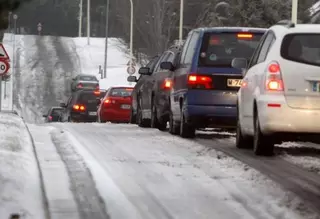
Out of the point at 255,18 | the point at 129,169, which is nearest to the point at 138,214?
the point at 129,169

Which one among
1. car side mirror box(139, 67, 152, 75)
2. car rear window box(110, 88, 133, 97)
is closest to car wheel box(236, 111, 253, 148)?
car side mirror box(139, 67, 152, 75)

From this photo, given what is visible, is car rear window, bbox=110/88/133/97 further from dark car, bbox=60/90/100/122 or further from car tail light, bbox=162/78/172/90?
car tail light, bbox=162/78/172/90

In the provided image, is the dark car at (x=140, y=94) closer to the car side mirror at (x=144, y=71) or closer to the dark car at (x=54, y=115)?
the car side mirror at (x=144, y=71)

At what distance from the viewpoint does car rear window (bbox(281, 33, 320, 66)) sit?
458 inches

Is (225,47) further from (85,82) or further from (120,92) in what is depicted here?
(85,82)

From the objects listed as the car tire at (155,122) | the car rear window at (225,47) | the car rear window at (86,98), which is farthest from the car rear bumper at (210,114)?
the car rear window at (86,98)

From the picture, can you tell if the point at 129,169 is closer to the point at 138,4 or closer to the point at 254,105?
the point at 254,105

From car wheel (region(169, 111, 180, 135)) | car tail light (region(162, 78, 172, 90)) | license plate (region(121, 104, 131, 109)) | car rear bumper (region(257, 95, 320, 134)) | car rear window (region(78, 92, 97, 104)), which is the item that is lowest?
car rear window (region(78, 92, 97, 104))

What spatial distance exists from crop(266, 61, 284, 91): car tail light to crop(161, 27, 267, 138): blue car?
3349mm

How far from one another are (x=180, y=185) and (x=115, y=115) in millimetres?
19878

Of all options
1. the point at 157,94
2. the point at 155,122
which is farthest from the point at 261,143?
the point at 155,122

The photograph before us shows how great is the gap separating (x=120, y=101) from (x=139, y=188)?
20.2 meters

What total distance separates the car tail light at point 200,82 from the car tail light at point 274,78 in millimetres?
3488

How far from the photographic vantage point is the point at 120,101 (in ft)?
96.0
